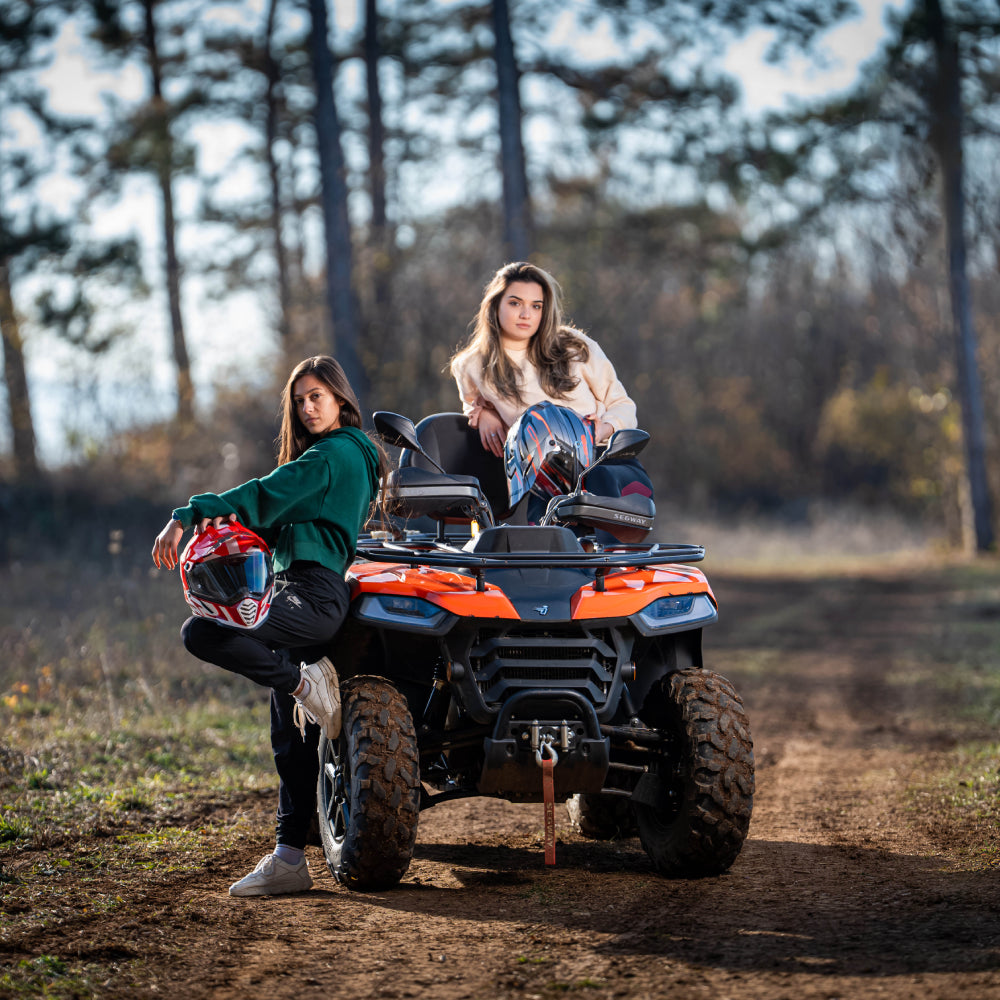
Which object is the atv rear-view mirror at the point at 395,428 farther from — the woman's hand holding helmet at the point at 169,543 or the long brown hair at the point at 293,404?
the woman's hand holding helmet at the point at 169,543

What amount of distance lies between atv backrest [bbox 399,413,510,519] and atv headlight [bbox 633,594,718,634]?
49.2 inches

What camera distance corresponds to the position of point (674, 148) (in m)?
20.8

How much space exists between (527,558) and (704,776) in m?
0.98

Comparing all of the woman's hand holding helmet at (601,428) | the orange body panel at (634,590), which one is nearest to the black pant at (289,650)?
the orange body panel at (634,590)

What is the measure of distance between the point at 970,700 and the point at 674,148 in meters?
13.4

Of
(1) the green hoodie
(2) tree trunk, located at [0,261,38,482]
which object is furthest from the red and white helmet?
(2) tree trunk, located at [0,261,38,482]

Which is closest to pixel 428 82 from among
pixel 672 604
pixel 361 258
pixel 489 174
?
pixel 489 174

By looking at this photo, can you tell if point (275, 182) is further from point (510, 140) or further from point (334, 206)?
point (334, 206)

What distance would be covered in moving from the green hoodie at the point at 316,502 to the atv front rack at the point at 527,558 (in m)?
0.21

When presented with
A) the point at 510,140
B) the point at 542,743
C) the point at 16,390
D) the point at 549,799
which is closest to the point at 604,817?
the point at 549,799

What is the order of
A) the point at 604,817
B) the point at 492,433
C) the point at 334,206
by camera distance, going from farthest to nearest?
the point at 334,206 < the point at 492,433 < the point at 604,817

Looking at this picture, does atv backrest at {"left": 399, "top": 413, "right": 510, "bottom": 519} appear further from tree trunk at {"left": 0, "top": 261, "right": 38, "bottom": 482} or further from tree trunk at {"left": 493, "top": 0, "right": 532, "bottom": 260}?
tree trunk at {"left": 0, "top": 261, "right": 38, "bottom": 482}

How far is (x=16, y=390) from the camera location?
66.6 feet

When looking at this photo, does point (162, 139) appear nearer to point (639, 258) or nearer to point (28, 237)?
point (28, 237)
